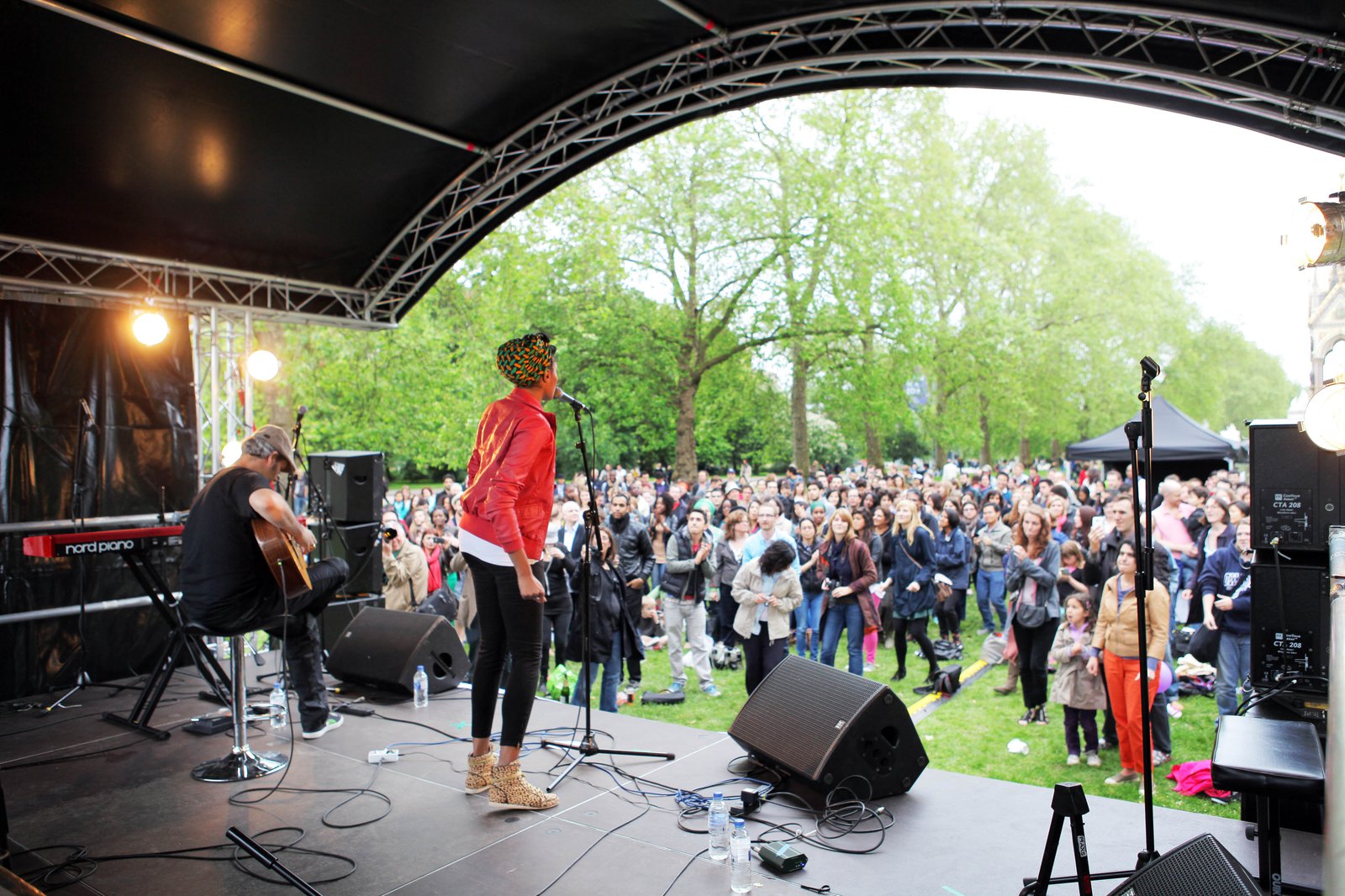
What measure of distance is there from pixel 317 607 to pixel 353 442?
14.2 meters

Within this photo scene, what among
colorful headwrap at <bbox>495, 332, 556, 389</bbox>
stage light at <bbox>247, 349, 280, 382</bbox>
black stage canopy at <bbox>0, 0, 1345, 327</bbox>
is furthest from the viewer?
stage light at <bbox>247, 349, 280, 382</bbox>

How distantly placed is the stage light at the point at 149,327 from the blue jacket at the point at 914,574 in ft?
22.8

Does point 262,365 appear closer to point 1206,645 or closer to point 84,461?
point 84,461

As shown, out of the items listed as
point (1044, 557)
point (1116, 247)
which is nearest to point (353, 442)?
point (1044, 557)

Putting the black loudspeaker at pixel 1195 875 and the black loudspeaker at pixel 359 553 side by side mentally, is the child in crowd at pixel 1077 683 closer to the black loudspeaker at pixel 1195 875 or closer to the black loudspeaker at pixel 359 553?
the black loudspeaker at pixel 1195 875

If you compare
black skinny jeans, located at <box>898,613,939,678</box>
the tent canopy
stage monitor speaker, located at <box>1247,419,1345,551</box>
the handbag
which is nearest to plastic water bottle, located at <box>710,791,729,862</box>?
stage monitor speaker, located at <box>1247,419,1345,551</box>

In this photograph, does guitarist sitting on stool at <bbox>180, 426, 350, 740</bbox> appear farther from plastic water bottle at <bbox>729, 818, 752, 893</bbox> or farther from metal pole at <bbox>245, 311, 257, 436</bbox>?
metal pole at <bbox>245, 311, 257, 436</bbox>

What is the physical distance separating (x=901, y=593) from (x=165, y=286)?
718cm

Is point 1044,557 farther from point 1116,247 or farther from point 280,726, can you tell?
point 1116,247

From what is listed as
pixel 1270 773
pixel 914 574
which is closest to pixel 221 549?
pixel 1270 773

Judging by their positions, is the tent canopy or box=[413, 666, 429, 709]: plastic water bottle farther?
the tent canopy

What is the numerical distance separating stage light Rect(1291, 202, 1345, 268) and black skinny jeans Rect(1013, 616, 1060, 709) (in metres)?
4.00

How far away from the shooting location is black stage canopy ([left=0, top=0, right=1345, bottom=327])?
4785 millimetres

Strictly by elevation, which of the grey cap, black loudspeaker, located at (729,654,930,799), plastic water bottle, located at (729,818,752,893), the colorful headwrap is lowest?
plastic water bottle, located at (729,818,752,893)
